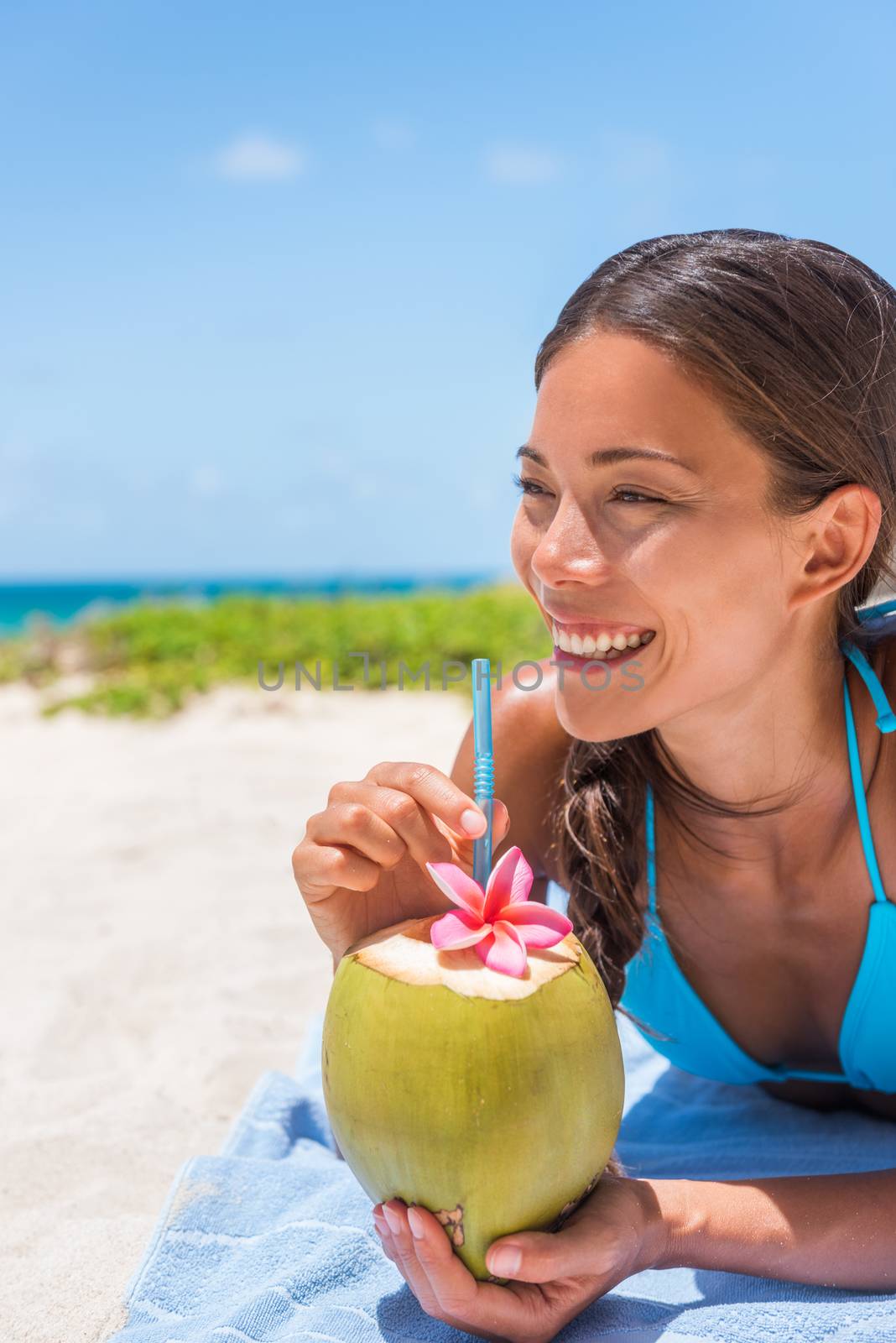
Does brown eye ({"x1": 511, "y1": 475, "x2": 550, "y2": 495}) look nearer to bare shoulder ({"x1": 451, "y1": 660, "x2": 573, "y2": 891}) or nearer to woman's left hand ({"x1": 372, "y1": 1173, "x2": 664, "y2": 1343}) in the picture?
bare shoulder ({"x1": 451, "y1": 660, "x2": 573, "y2": 891})

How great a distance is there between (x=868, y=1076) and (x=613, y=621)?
0.96 metres

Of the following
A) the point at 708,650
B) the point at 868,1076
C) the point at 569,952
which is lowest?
the point at 868,1076

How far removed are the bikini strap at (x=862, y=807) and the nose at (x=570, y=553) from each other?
22.0 inches

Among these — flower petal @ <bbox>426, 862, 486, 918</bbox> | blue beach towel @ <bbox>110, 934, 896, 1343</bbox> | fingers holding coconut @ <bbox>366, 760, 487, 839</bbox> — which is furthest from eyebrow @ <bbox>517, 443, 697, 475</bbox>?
blue beach towel @ <bbox>110, 934, 896, 1343</bbox>

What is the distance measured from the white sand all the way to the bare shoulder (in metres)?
0.83

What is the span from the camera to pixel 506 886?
1246 millimetres

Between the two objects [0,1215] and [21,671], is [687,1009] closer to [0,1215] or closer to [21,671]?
[0,1215]

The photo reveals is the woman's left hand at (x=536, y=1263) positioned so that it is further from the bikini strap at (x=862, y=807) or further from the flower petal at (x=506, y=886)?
the bikini strap at (x=862, y=807)

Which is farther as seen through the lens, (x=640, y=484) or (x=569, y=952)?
(x=640, y=484)

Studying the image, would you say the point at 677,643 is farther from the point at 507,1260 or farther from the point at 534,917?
the point at 507,1260

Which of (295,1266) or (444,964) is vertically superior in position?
(444,964)

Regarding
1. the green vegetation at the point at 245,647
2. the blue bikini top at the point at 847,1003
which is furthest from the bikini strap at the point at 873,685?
the green vegetation at the point at 245,647

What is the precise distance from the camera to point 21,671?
645 cm

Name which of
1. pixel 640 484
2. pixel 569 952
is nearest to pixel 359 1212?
pixel 569 952
